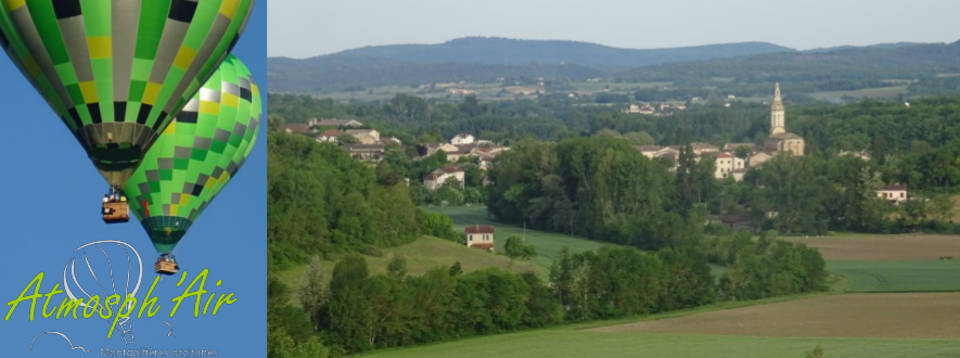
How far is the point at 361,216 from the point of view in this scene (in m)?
40.0

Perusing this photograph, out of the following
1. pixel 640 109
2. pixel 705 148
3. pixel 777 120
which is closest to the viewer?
pixel 705 148

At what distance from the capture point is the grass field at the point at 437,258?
123 ft

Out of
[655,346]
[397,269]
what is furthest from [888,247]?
[655,346]

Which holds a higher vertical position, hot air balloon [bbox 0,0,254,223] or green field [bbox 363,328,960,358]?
hot air balloon [bbox 0,0,254,223]

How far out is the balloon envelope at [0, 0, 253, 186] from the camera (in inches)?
519

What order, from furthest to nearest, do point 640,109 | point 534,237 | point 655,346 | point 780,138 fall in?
point 640,109 < point 780,138 < point 534,237 < point 655,346

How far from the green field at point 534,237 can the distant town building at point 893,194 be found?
435 inches

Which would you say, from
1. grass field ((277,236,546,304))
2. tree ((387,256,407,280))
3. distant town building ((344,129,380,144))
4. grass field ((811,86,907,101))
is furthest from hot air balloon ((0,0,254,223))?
grass field ((811,86,907,101))

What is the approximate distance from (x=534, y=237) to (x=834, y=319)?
55.5 ft

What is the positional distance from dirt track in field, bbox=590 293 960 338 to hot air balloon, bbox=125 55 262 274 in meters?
15.5

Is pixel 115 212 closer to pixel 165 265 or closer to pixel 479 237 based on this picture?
pixel 165 265

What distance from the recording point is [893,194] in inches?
2203

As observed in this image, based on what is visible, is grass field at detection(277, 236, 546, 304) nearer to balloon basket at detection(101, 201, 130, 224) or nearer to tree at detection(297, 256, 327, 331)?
Answer: tree at detection(297, 256, 327, 331)

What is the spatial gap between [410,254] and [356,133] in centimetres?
5382
